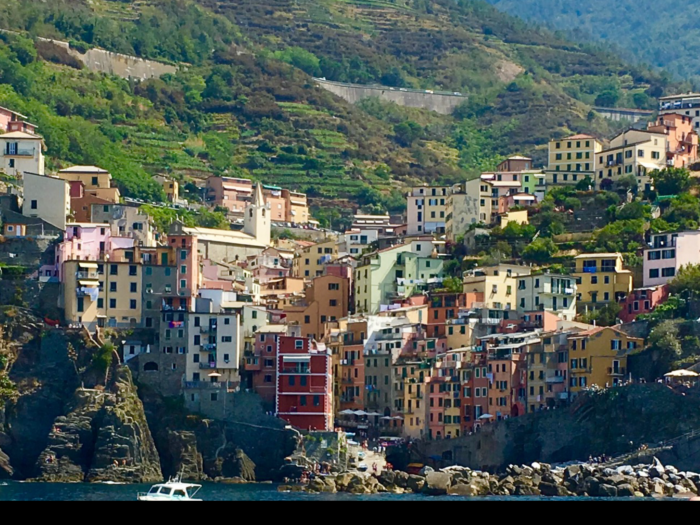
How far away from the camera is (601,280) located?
75.9 meters

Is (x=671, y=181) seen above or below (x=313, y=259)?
above

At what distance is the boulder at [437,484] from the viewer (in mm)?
58281

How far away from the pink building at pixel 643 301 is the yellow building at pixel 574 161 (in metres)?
20.0

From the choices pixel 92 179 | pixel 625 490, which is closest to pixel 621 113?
pixel 92 179

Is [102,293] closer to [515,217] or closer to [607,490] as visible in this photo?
[515,217]

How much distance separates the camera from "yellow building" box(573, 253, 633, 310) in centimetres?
7538

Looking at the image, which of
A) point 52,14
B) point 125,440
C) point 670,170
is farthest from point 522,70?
point 125,440

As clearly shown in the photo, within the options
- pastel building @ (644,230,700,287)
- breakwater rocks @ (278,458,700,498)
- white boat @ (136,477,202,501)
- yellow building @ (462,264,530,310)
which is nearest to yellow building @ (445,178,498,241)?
yellow building @ (462,264,530,310)

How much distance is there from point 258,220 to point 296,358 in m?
28.8

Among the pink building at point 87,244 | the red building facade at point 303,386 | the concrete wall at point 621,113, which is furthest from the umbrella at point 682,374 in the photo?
the concrete wall at point 621,113

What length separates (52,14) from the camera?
13912 cm

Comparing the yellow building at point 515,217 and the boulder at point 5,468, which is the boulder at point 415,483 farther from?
the yellow building at point 515,217

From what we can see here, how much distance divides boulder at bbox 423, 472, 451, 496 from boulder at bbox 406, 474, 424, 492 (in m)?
0.51
